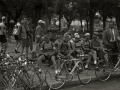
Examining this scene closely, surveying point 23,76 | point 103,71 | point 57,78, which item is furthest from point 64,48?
point 23,76

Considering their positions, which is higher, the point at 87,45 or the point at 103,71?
the point at 87,45

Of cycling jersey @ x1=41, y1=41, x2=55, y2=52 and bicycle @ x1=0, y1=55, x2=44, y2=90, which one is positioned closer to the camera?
bicycle @ x1=0, y1=55, x2=44, y2=90

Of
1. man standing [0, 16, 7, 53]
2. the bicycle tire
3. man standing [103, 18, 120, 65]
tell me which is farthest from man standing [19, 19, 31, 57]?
the bicycle tire

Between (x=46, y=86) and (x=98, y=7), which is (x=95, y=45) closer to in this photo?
(x=46, y=86)

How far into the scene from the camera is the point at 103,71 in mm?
8391

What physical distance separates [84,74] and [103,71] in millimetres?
730

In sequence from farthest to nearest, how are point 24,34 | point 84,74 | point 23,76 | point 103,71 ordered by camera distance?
1. point 24,34
2. point 103,71
3. point 84,74
4. point 23,76

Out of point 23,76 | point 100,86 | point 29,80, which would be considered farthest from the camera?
point 100,86

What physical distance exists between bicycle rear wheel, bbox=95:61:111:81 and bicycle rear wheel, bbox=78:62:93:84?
0.28 metres

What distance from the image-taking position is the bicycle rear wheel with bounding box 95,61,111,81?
325 inches

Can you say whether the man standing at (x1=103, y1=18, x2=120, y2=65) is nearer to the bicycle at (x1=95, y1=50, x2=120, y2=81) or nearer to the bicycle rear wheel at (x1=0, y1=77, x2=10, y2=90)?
the bicycle at (x1=95, y1=50, x2=120, y2=81)

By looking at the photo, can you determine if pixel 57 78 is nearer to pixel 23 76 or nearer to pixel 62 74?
pixel 62 74

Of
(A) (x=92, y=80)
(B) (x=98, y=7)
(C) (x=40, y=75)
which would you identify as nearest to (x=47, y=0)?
(B) (x=98, y=7)

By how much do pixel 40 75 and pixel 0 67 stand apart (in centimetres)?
109
